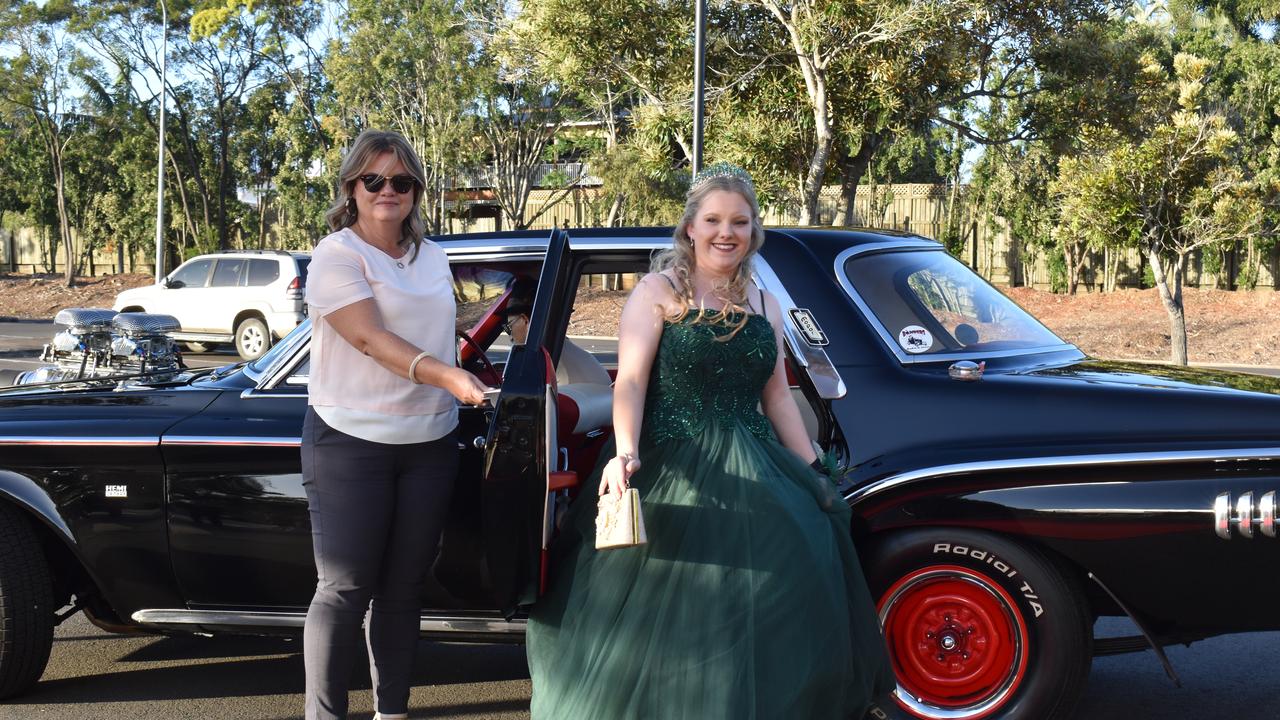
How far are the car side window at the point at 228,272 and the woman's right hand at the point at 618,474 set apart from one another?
18636 millimetres

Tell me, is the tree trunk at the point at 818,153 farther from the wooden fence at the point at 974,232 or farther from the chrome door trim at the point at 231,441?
the chrome door trim at the point at 231,441

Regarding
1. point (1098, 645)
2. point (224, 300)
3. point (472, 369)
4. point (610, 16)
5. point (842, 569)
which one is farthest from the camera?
point (224, 300)

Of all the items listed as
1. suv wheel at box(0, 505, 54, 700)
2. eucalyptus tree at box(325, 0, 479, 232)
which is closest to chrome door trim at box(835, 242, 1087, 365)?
suv wheel at box(0, 505, 54, 700)

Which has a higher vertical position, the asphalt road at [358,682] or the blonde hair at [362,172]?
the blonde hair at [362,172]

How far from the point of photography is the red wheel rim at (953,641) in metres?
3.62

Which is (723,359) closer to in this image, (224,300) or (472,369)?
(472,369)

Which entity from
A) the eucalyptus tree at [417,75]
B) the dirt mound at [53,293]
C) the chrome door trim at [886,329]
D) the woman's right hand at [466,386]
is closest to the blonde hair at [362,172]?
the woman's right hand at [466,386]

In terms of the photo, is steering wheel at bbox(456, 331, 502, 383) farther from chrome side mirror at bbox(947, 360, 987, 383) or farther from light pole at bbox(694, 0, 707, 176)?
light pole at bbox(694, 0, 707, 176)

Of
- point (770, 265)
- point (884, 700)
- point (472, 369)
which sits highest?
point (770, 265)

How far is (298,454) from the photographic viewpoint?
12.7 ft

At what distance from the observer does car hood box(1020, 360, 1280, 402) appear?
3617mm

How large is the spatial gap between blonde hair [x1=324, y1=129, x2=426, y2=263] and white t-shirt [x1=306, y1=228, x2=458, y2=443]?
6cm

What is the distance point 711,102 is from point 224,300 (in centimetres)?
891

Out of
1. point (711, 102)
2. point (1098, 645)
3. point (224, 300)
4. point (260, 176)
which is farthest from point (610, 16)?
point (260, 176)
